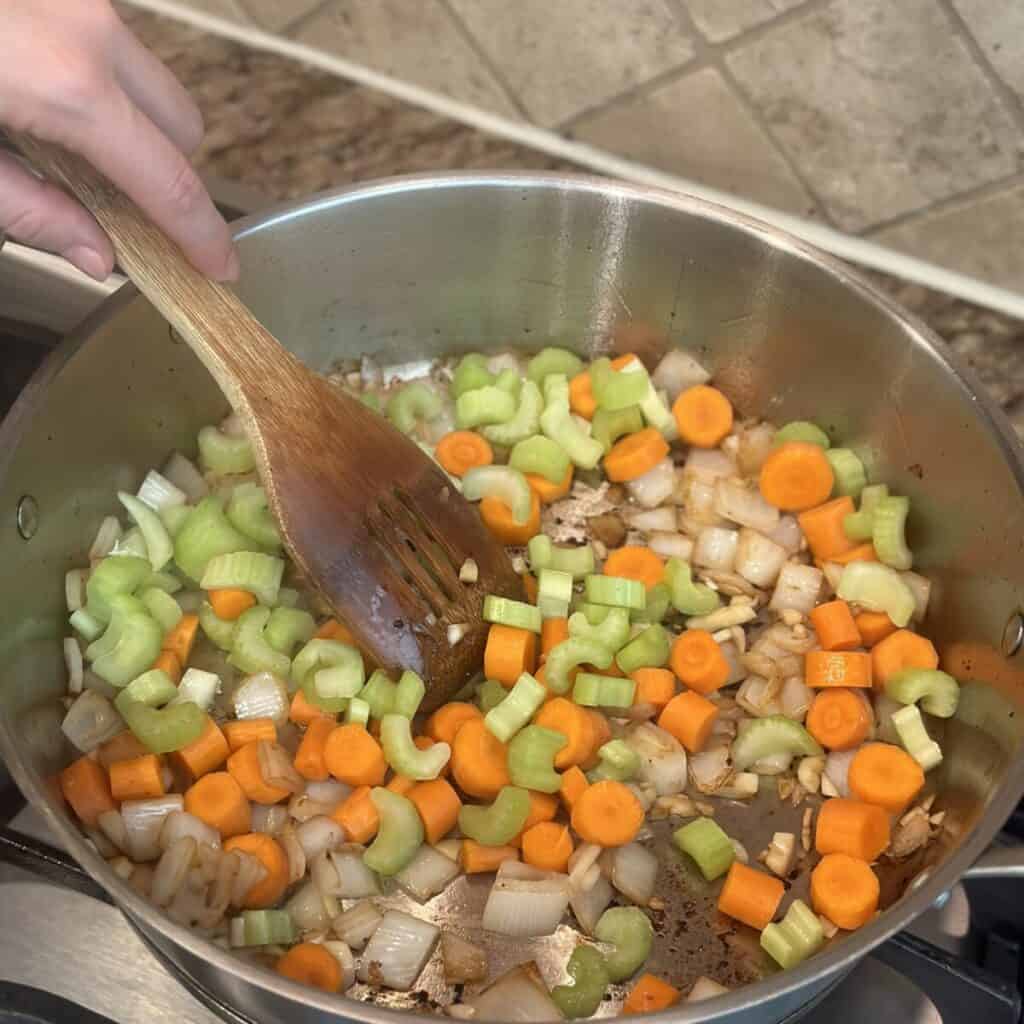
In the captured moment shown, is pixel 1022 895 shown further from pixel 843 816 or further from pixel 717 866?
pixel 717 866

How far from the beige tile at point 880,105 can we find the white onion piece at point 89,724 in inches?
43.7

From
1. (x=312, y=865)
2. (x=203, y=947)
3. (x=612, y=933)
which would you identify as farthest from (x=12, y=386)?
(x=612, y=933)

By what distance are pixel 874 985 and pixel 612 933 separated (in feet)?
0.82

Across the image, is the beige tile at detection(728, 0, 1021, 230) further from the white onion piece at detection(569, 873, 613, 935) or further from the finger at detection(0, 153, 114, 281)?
the white onion piece at detection(569, 873, 613, 935)

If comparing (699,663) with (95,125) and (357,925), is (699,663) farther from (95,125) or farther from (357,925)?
(95,125)

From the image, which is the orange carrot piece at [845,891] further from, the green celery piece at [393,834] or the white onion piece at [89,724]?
the white onion piece at [89,724]

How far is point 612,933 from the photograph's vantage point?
1156 mm

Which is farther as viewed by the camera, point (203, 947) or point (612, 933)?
point (612, 933)

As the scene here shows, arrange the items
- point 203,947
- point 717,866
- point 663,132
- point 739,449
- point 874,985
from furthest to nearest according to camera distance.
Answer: point 663,132
point 739,449
point 717,866
point 874,985
point 203,947

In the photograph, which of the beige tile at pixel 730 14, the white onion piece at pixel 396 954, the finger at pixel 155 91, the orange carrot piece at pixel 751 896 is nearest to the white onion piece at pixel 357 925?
the white onion piece at pixel 396 954

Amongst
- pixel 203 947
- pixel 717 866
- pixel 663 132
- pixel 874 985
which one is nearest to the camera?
pixel 203 947

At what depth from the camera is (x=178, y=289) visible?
1.15 m

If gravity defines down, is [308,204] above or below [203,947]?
above

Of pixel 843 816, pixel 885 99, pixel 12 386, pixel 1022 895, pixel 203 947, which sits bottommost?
pixel 1022 895
